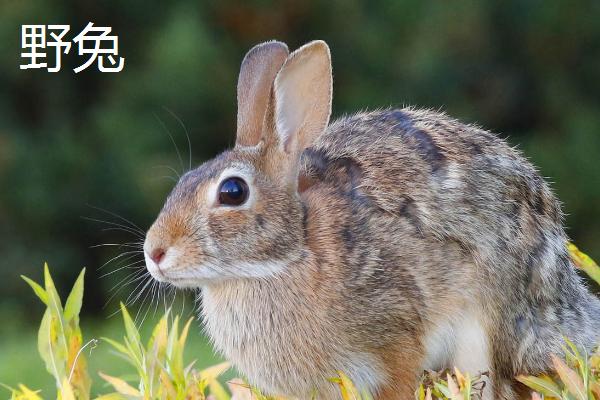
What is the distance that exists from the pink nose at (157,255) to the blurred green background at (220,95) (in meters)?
5.25

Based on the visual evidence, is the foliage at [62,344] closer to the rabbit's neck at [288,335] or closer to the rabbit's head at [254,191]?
the rabbit's head at [254,191]

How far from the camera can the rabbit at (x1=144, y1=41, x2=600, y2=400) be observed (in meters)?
2.88

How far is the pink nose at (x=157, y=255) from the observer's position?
2803mm

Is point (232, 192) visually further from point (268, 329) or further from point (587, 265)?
Answer: point (587, 265)

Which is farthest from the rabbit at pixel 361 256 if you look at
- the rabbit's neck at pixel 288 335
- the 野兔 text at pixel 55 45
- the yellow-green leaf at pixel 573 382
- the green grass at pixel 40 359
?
the 野兔 text at pixel 55 45

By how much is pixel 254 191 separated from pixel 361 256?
32cm

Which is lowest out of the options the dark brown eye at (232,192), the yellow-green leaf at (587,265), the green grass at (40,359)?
the green grass at (40,359)

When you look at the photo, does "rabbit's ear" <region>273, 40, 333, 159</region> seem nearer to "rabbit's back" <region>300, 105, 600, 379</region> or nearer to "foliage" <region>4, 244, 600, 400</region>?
"rabbit's back" <region>300, 105, 600, 379</region>

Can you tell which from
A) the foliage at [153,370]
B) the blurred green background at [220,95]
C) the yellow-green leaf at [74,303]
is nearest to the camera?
the foliage at [153,370]

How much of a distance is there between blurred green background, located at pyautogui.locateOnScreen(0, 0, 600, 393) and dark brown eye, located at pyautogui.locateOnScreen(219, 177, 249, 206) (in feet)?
16.9

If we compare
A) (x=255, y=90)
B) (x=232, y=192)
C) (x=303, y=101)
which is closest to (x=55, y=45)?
(x=255, y=90)

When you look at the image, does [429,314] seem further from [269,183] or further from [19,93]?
[19,93]

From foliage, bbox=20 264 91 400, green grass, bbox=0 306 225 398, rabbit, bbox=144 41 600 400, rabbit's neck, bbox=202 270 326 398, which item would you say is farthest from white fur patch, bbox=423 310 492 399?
green grass, bbox=0 306 225 398

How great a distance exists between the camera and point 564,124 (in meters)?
8.38
